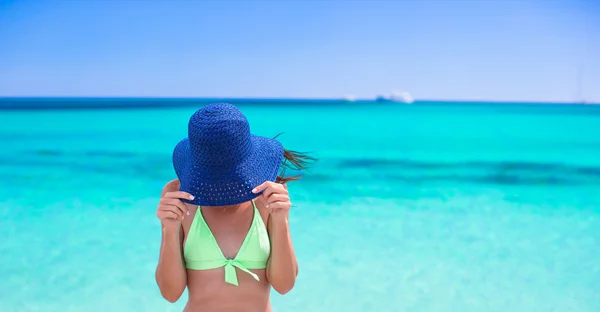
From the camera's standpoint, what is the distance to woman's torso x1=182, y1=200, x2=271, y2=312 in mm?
1951

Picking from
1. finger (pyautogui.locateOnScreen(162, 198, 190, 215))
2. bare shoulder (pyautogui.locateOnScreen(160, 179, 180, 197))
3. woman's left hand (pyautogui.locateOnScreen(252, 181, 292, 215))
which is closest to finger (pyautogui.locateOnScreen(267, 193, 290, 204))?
woman's left hand (pyautogui.locateOnScreen(252, 181, 292, 215))

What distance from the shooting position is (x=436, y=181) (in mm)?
11070

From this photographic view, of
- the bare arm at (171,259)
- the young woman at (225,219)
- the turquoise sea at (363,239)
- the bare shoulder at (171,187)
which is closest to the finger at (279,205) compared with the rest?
the young woman at (225,219)

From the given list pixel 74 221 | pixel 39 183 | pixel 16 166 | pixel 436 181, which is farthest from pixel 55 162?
pixel 436 181

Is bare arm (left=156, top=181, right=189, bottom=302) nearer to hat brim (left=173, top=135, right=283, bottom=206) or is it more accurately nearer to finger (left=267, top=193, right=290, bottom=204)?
hat brim (left=173, top=135, right=283, bottom=206)

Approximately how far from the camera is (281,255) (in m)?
1.90

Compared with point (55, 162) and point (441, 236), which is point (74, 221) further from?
point (55, 162)

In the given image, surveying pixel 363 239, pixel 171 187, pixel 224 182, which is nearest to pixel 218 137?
pixel 224 182

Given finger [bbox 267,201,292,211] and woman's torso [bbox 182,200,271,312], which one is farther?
woman's torso [bbox 182,200,271,312]

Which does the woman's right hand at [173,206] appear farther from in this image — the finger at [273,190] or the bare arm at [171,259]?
the finger at [273,190]

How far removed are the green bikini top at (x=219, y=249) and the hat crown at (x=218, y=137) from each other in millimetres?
301

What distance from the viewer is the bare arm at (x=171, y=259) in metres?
1.79

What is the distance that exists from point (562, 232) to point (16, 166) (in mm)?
11386

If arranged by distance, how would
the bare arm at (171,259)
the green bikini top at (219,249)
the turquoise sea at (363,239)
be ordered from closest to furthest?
the bare arm at (171,259) → the green bikini top at (219,249) → the turquoise sea at (363,239)
